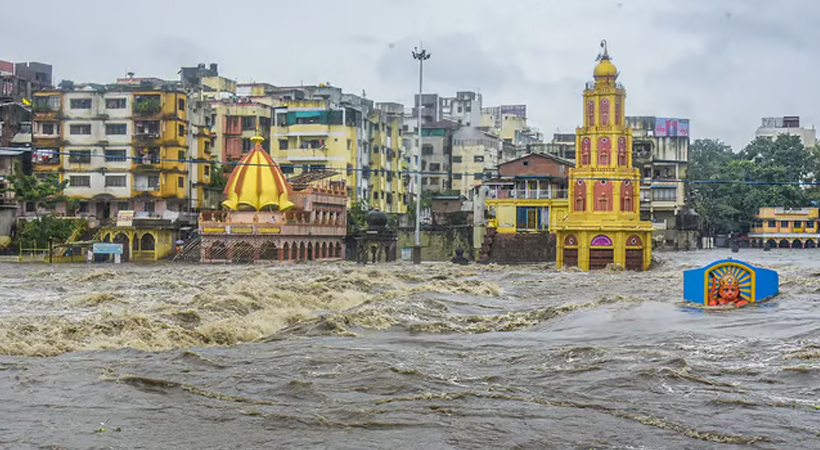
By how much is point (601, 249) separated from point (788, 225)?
4069 centimetres

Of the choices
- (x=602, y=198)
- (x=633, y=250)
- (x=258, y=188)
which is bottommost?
(x=633, y=250)

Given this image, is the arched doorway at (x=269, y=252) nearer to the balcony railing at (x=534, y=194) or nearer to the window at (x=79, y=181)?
the balcony railing at (x=534, y=194)

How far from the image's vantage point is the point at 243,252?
5634 centimetres

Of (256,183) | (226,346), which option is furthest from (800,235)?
(226,346)

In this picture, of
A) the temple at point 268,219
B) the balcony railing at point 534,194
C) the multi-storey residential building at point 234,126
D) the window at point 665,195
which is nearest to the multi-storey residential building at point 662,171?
the window at point 665,195

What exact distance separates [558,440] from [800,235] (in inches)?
3227

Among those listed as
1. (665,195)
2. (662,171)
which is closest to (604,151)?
(662,171)

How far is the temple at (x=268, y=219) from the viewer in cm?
5644

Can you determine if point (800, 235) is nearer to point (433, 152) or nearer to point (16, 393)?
point (433, 152)

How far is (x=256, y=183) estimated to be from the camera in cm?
5856

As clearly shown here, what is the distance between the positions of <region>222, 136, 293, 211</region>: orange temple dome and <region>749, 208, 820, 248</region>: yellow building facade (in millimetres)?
45043

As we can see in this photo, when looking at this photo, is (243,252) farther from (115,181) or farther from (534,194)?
(534,194)

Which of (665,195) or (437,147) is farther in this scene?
(437,147)

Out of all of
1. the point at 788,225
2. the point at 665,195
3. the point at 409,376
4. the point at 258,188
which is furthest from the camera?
the point at 788,225
